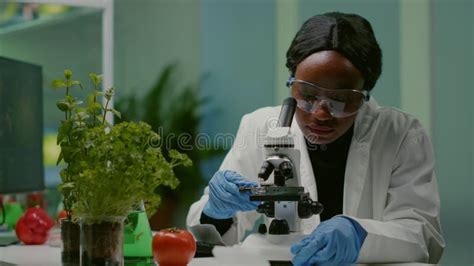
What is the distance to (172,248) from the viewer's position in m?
1.75

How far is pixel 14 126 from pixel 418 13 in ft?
8.49

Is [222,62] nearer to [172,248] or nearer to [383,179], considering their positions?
[383,179]

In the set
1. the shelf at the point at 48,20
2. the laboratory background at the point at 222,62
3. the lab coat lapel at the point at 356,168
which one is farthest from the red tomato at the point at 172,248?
the shelf at the point at 48,20

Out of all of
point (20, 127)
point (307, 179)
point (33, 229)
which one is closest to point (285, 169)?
point (307, 179)

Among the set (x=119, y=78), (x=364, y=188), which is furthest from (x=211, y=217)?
(x=119, y=78)

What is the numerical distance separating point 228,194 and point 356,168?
1.67ft

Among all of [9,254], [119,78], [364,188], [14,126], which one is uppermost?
[119,78]

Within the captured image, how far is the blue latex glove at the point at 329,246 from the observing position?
5.89 feet

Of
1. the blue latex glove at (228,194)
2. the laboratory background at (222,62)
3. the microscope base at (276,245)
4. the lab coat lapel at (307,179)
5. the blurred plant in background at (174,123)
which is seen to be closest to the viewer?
the microscope base at (276,245)

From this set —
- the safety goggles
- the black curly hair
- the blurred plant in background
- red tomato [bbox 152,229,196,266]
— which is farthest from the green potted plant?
the blurred plant in background

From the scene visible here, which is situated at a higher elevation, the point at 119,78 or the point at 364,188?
the point at 119,78

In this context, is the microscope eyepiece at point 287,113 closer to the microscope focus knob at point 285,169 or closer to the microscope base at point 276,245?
the microscope focus knob at point 285,169

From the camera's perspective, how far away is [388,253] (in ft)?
6.48

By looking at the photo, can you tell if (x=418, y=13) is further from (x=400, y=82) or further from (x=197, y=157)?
(x=197, y=157)
